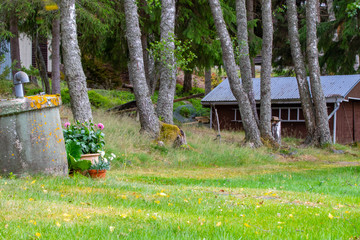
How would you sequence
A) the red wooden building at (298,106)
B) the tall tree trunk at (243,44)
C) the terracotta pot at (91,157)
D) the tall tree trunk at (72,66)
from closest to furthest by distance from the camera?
the terracotta pot at (91,157)
the tall tree trunk at (72,66)
the tall tree trunk at (243,44)
the red wooden building at (298,106)

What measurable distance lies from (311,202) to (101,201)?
297 cm

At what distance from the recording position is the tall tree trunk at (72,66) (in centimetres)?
1133

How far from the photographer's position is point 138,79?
14.0 m

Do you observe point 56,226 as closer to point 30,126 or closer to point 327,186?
point 30,126

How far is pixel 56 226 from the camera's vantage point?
3.83m

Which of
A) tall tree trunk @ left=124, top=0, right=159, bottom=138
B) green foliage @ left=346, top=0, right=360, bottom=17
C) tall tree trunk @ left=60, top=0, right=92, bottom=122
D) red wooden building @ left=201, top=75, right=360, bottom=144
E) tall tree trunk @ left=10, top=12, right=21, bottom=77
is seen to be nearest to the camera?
tall tree trunk @ left=60, top=0, right=92, bottom=122

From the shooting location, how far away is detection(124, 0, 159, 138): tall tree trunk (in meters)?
13.9

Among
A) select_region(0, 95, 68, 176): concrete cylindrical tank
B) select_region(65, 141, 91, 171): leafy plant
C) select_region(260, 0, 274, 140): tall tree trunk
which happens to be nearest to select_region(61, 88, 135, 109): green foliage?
select_region(260, 0, 274, 140): tall tree trunk

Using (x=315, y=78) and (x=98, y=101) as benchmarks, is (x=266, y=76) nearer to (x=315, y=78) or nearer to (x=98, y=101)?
(x=315, y=78)

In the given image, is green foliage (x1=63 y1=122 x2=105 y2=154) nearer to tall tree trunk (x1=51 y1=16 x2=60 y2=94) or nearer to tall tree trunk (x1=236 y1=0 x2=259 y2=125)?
tall tree trunk (x1=51 y1=16 x2=60 y2=94)

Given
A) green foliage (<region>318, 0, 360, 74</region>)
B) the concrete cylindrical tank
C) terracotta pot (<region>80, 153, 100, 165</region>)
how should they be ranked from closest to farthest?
the concrete cylindrical tank → terracotta pot (<region>80, 153, 100, 165</region>) → green foliage (<region>318, 0, 360, 74</region>)

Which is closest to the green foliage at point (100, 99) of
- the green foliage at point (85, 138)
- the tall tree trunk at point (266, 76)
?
the tall tree trunk at point (266, 76)

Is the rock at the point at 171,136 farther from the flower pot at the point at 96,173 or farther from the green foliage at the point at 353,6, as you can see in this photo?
the green foliage at the point at 353,6

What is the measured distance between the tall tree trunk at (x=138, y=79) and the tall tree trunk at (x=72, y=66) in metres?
2.69
